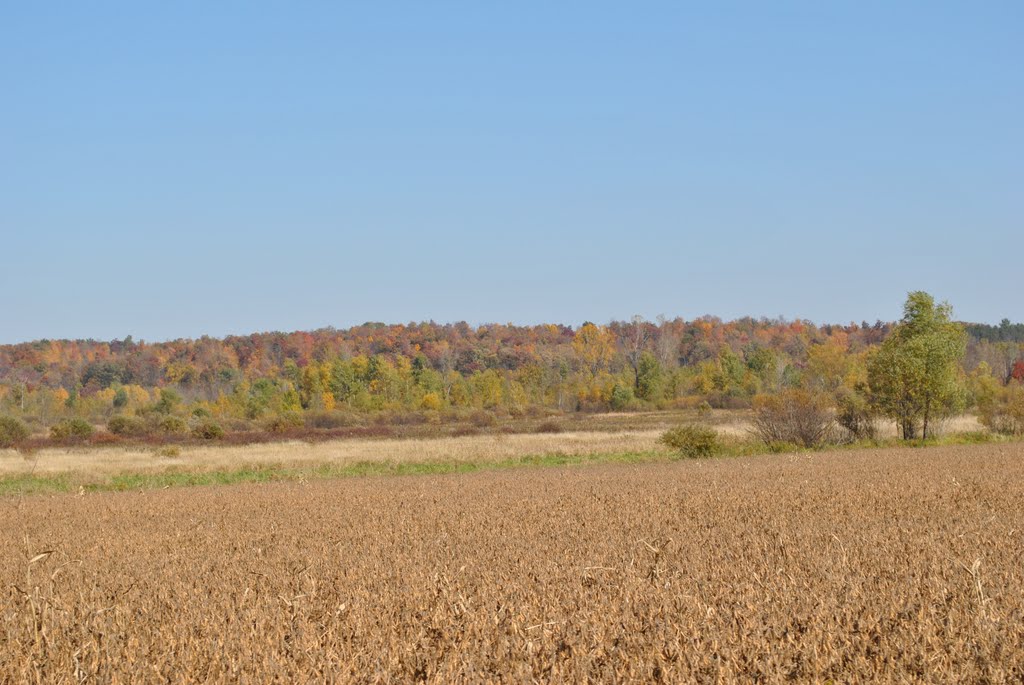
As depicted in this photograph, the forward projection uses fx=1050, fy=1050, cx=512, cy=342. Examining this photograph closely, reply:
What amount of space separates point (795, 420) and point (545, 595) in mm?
37491

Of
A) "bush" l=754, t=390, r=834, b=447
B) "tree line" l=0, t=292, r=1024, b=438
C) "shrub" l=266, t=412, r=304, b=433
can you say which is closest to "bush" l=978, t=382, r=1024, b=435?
"tree line" l=0, t=292, r=1024, b=438

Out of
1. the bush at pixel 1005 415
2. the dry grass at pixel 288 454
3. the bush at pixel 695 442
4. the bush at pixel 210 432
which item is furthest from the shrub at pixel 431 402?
the bush at pixel 695 442

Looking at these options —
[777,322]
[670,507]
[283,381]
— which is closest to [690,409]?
[283,381]

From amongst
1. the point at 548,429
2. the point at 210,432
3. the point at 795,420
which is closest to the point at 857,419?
the point at 795,420

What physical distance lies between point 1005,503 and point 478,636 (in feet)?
31.5

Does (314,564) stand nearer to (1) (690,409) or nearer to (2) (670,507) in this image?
(2) (670,507)

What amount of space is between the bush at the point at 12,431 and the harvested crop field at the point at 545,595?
50.4m

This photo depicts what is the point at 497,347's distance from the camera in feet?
580

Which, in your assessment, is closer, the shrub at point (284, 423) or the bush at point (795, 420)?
the bush at point (795, 420)

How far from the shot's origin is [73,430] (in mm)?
66188

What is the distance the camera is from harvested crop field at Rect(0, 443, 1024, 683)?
566cm

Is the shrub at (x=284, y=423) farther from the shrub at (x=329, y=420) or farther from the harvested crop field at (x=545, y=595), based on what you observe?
the harvested crop field at (x=545, y=595)

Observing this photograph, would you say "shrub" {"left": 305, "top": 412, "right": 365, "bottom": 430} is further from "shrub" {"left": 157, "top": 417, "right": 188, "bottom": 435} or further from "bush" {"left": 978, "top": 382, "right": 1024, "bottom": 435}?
"bush" {"left": 978, "top": 382, "right": 1024, "bottom": 435}

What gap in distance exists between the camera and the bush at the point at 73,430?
6397 cm
